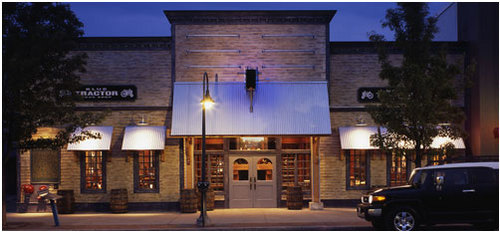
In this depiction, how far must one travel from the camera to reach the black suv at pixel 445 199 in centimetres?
1273

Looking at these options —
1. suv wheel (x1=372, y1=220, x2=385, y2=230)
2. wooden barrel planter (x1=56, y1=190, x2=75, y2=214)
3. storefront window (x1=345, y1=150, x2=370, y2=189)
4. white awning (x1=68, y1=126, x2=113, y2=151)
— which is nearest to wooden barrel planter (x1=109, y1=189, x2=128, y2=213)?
wooden barrel planter (x1=56, y1=190, x2=75, y2=214)

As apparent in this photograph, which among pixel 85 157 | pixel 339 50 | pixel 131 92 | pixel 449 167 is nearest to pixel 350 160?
pixel 339 50

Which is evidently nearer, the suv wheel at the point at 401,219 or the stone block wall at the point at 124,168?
the suv wheel at the point at 401,219

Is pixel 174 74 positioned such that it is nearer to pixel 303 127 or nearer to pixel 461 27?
pixel 303 127

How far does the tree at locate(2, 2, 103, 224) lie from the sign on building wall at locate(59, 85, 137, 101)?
3.30 meters

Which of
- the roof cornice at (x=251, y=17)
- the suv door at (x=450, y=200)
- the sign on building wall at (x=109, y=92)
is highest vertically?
the roof cornice at (x=251, y=17)

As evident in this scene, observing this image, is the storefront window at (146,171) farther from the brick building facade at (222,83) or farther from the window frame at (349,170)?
the window frame at (349,170)

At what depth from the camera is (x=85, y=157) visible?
20.0 metres

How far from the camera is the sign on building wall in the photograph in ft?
64.7

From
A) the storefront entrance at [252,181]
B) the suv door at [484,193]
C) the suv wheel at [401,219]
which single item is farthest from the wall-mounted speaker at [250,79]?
the suv door at [484,193]

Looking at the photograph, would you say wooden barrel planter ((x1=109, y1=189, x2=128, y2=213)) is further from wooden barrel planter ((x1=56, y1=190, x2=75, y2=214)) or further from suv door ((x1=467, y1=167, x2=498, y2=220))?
suv door ((x1=467, y1=167, x2=498, y2=220))

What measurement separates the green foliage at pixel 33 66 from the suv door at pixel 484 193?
35.8 feet

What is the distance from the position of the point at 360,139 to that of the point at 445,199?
6769 millimetres

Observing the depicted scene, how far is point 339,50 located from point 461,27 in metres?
5.60
